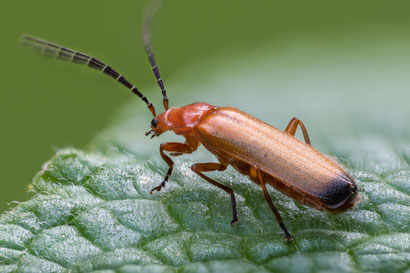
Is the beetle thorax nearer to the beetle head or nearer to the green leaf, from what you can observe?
the beetle head

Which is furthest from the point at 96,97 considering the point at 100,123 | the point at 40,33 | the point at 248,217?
the point at 248,217

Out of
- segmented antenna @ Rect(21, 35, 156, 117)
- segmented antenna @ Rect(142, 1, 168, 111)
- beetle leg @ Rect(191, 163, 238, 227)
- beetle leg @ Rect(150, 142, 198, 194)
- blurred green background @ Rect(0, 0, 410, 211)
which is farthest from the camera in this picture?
blurred green background @ Rect(0, 0, 410, 211)

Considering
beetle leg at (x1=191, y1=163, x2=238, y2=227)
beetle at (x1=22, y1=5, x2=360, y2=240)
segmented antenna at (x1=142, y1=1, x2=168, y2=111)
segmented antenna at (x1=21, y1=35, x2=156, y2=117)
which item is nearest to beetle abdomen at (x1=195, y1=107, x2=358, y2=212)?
beetle at (x1=22, y1=5, x2=360, y2=240)

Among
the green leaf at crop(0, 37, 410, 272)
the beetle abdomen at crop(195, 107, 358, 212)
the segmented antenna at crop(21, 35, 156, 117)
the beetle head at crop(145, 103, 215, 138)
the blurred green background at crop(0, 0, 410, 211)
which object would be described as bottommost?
the green leaf at crop(0, 37, 410, 272)

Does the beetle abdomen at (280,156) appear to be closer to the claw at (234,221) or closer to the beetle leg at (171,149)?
the beetle leg at (171,149)

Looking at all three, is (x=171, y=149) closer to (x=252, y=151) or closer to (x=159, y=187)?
(x=159, y=187)

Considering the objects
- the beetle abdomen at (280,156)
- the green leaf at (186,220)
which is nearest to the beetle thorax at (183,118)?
the beetle abdomen at (280,156)

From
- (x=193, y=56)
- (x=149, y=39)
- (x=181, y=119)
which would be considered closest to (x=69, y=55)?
(x=149, y=39)
